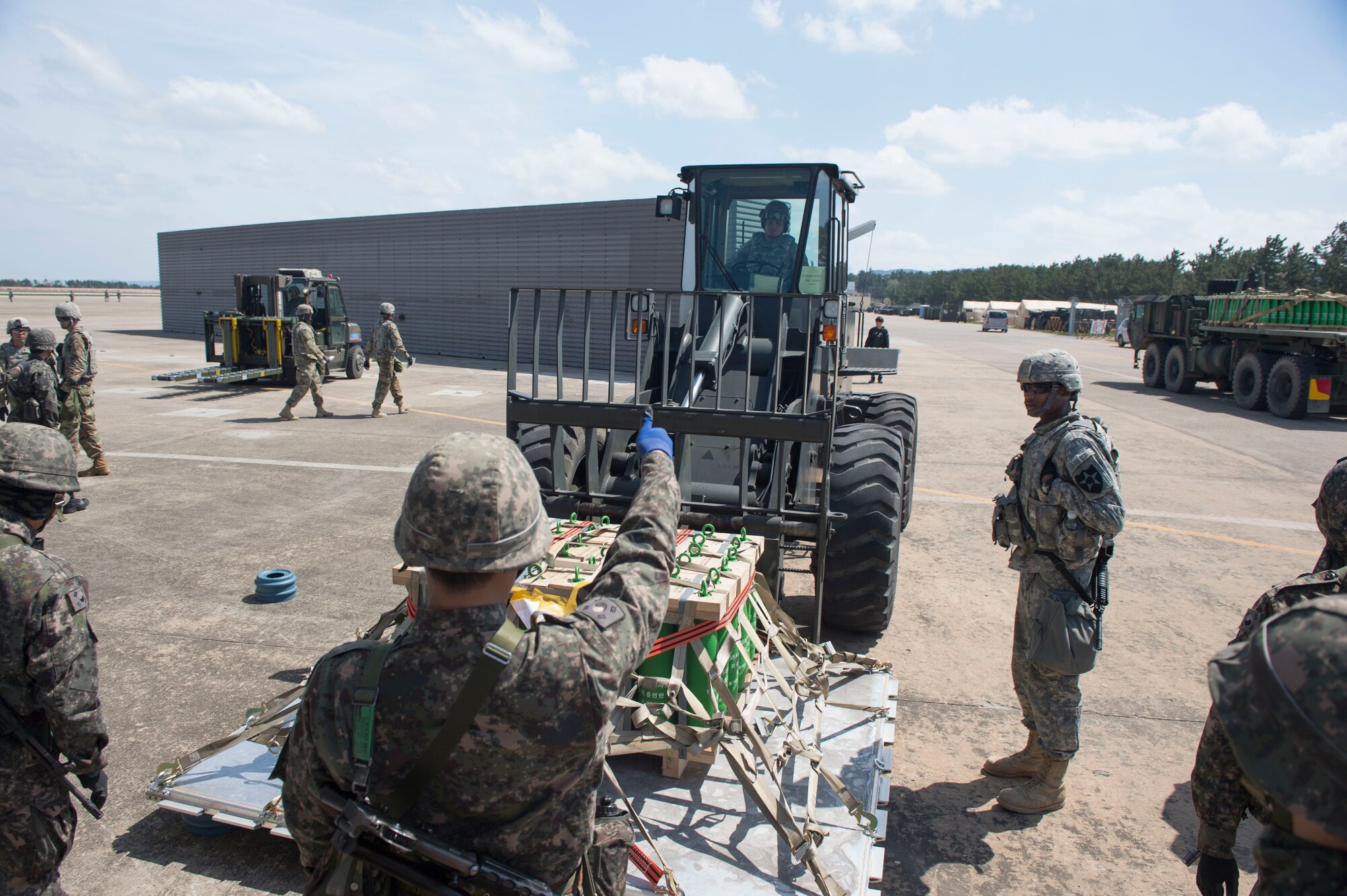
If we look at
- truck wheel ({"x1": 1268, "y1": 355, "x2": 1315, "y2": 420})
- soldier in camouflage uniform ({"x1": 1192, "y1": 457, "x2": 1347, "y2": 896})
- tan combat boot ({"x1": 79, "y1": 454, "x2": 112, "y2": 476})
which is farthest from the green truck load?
tan combat boot ({"x1": 79, "y1": 454, "x2": 112, "y2": 476})

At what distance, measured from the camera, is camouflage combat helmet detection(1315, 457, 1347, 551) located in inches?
100

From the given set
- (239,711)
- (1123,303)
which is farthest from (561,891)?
(1123,303)

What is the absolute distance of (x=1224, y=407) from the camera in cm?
1730

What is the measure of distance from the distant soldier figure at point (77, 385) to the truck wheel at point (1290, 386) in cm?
1878

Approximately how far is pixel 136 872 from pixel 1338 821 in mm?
3679

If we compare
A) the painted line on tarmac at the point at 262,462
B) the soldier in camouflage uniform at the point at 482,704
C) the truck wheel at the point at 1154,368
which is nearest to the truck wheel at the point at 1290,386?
the truck wheel at the point at 1154,368

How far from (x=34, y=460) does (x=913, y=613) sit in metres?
5.10

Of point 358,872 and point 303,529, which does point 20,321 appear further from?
point 358,872

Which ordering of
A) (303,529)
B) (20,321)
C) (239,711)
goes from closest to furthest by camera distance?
(239,711), (303,529), (20,321)

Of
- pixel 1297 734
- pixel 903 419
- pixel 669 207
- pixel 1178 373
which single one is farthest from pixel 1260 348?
pixel 1297 734

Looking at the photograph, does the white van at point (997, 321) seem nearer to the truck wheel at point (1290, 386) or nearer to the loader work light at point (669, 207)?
the truck wheel at point (1290, 386)

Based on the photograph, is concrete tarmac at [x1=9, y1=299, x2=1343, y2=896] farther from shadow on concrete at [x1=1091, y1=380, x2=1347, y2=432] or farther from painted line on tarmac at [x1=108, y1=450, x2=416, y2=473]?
shadow on concrete at [x1=1091, y1=380, x2=1347, y2=432]

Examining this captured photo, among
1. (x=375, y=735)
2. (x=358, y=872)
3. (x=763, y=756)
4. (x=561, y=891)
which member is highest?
(x=375, y=735)

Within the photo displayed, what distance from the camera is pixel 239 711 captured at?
13.9 ft
